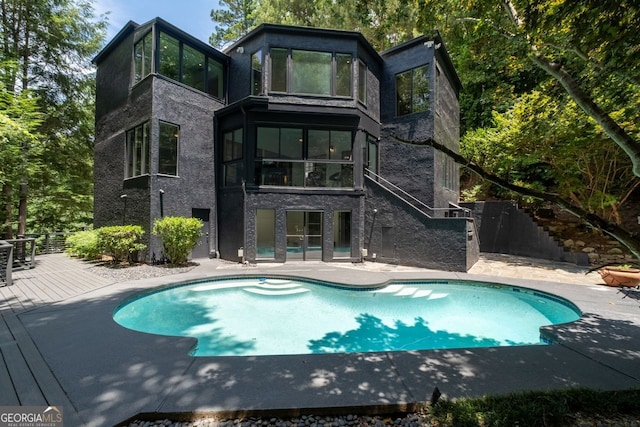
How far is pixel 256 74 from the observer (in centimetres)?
1176

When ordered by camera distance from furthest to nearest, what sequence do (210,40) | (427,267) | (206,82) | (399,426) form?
(210,40) → (206,82) → (427,267) → (399,426)

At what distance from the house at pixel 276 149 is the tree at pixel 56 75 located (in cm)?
429

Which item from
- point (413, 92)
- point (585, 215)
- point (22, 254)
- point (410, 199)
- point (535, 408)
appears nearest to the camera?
point (585, 215)

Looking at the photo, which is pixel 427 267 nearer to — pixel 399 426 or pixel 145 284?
pixel 399 426

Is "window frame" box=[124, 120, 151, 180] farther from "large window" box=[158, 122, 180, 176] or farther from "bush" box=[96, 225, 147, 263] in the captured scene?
"bush" box=[96, 225, 147, 263]

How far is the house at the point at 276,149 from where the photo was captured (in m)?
10.8

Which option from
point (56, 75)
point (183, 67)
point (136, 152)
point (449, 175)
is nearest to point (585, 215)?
point (449, 175)

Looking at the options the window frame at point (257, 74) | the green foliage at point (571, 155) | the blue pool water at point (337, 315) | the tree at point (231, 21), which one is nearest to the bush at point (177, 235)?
the blue pool water at point (337, 315)

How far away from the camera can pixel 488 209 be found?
14.7 meters

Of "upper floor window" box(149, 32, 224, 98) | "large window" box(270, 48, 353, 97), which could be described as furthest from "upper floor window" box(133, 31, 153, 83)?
"large window" box(270, 48, 353, 97)

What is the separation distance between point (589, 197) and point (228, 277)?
16.4m

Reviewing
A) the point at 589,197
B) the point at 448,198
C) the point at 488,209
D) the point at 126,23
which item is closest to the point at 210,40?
the point at 126,23

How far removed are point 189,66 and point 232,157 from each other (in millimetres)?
4147

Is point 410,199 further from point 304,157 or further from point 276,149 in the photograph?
point 276,149
